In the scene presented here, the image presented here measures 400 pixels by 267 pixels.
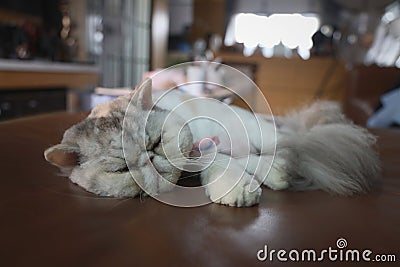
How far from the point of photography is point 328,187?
534 millimetres

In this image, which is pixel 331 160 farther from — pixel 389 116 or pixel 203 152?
pixel 389 116

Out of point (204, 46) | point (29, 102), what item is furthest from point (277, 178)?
point (204, 46)

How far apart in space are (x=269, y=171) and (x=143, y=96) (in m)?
0.21

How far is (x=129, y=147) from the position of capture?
44cm

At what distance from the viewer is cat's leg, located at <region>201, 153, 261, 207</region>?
0.45 meters

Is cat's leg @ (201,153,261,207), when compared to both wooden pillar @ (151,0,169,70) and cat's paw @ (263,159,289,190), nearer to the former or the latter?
cat's paw @ (263,159,289,190)

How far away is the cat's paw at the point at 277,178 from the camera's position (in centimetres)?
53

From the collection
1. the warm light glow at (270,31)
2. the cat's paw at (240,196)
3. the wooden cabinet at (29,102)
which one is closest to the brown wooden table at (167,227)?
the cat's paw at (240,196)

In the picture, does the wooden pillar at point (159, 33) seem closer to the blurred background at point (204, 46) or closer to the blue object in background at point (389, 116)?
the blurred background at point (204, 46)

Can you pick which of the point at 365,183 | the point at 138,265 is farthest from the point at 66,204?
the point at 365,183

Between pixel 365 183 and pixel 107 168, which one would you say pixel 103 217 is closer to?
pixel 107 168

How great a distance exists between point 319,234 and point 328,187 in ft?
0.54

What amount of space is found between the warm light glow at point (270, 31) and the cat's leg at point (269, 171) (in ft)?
15.5

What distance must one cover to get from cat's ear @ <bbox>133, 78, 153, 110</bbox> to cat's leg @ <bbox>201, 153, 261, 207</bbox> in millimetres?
120
